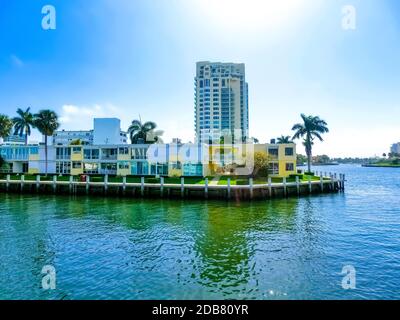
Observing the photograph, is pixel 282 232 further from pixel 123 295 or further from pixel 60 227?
pixel 60 227

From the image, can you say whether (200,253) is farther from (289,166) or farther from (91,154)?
(91,154)

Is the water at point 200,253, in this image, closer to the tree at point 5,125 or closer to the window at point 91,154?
the window at point 91,154

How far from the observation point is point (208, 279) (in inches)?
439

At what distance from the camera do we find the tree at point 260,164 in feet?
153

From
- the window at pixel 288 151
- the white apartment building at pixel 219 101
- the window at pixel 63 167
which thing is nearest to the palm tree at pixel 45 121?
the window at pixel 63 167

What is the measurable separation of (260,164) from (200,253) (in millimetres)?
34349

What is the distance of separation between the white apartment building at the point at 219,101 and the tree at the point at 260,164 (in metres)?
83.2

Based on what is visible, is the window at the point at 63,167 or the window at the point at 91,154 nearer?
the window at the point at 91,154

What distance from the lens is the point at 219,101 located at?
136 metres

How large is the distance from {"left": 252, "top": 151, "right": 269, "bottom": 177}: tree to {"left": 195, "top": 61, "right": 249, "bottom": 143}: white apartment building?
3277 inches

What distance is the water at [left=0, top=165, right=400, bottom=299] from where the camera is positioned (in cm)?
1038

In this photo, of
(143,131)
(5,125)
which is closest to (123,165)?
(143,131)

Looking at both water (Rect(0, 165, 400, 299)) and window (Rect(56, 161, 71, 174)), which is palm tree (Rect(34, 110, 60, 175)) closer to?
window (Rect(56, 161, 71, 174))
